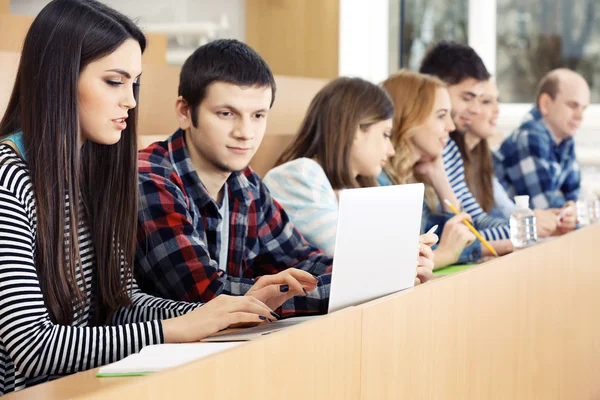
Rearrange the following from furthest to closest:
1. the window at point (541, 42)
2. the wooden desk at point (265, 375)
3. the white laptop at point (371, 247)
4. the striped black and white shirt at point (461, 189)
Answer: the window at point (541, 42) < the striped black and white shirt at point (461, 189) < the white laptop at point (371, 247) < the wooden desk at point (265, 375)

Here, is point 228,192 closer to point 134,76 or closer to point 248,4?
point 134,76

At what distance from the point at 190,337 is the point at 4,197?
0.30 m

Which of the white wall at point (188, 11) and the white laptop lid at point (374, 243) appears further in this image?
the white wall at point (188, 11)

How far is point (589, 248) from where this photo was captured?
6.62ft

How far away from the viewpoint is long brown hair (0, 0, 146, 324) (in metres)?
1.16

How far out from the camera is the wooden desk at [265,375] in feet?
2.39

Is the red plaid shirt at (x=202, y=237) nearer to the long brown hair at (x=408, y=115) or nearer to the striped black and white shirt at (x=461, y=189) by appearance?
the long brown hair at (x=408, y=115)

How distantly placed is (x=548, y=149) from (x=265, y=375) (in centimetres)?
239

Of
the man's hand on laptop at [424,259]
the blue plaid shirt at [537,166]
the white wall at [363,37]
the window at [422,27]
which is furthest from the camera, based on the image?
the window at [422,27]

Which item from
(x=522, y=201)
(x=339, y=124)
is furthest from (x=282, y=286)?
(x=522, y=201)

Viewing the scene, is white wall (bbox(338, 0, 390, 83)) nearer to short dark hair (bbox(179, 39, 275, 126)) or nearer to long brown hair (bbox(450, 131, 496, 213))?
long brown hair (bbox(450, 131, 496, 213))

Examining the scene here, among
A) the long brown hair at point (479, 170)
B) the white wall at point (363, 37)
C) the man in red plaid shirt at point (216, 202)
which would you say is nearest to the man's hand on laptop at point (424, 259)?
the man in red plaid shirt at point (216, 202)

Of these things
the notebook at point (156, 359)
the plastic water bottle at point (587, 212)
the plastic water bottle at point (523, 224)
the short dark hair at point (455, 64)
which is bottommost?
the plastic water bottle at point (587, 212)

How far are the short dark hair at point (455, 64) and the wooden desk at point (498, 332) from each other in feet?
2.61
